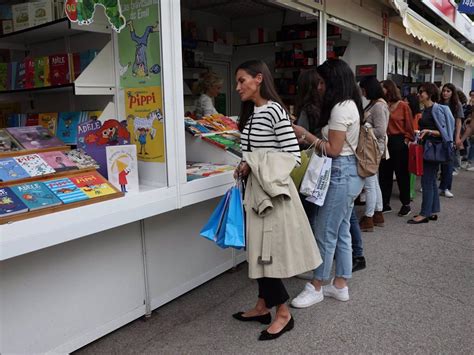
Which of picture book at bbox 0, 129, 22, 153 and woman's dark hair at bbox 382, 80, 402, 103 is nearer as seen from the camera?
picture book at bbox 0, 129, 22, 153

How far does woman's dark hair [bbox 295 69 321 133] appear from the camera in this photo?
2877 millimetres

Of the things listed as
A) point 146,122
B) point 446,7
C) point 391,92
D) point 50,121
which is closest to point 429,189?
point 391,92

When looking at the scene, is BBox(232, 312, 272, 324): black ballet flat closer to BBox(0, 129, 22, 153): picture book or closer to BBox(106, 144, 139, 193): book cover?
BBox(106, 144, 139, 193): book cover

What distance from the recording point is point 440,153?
14.5 feet

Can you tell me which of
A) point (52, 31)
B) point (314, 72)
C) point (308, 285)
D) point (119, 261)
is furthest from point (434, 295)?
point (52, 31)

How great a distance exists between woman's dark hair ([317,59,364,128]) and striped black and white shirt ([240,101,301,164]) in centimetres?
40

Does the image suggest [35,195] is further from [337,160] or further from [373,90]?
[373,90]

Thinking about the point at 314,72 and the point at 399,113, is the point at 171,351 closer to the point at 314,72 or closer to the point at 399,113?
the point at 314,72

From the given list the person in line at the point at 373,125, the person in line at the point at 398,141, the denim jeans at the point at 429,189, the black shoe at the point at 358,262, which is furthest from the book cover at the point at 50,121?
the denim jeans at the point at 429,189

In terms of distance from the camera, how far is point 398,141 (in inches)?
201

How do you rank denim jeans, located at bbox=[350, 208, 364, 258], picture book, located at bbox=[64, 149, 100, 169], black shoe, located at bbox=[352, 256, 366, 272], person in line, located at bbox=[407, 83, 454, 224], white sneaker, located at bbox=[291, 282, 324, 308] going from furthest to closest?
person in line, located at bbox=[407, 83, 454, 224] < black shoe, located at bbox=[352, 256, 366, 272] < denim jeans, located at bbox=[350, 208, 364, 258] < white sneaker, located at bbox=[291, 282, 324, 308] < picture book, located at bbox=[64, 149, 100, 169]

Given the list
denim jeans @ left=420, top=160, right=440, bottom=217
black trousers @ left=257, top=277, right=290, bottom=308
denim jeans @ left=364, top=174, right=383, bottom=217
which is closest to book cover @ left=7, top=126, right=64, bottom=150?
black trousers @ left=257, top=277, right=290, bottom=308

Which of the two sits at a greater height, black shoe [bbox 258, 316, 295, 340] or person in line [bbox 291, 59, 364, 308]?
A: person in line [bbox 291, 59, 364, 308]

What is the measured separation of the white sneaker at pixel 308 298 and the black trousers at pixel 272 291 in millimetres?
437
